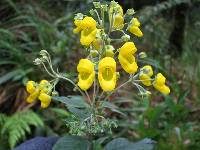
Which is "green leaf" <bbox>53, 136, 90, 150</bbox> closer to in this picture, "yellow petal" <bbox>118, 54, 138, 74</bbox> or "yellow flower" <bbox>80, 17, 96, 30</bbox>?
"yellow petal" <bbox>118, 54, 138, 74</bbox>

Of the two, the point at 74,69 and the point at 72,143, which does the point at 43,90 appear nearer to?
the point at 72,143

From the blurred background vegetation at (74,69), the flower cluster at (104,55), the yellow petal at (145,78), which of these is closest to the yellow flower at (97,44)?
the flower cluster at (104,55)

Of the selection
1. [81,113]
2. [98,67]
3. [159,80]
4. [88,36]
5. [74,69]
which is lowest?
[74,69]

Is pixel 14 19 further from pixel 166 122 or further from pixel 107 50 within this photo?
pixel 107 50

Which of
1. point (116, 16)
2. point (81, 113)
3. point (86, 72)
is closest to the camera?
point (86, 72)

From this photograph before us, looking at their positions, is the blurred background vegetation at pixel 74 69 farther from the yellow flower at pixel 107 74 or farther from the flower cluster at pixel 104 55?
the yellow flower at pixel 107 74

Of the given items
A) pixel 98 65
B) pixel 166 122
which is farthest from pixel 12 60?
pixel 98 65

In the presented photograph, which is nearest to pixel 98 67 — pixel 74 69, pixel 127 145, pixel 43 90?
pixel 43 90
